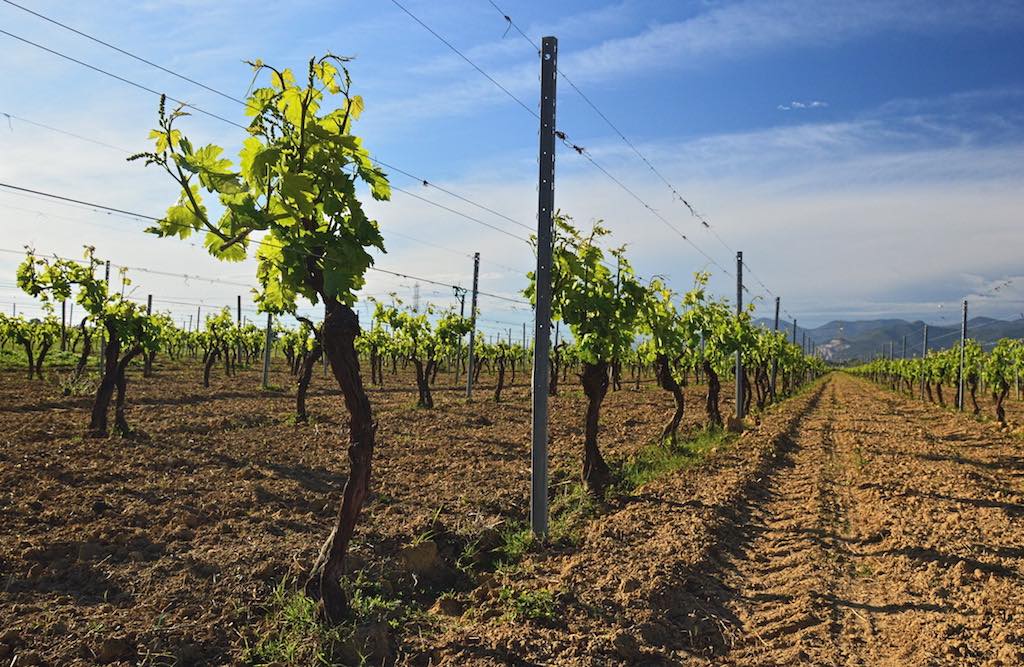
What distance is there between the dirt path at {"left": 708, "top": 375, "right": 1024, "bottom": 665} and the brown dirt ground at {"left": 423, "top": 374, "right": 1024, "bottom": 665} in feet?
0.06

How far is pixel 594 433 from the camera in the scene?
923 centimetres

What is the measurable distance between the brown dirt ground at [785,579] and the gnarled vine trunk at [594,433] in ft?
2.41

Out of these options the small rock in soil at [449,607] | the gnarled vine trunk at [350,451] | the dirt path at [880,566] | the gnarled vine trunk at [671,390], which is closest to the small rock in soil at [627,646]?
the dirt path at [880,566]

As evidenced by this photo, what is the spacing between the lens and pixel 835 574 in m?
6.09

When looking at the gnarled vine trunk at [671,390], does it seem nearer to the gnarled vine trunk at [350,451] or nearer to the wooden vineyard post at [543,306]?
the wooden vineyard post at [543,306]

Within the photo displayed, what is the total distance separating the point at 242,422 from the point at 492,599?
34.5 ft

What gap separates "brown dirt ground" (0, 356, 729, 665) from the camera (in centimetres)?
463

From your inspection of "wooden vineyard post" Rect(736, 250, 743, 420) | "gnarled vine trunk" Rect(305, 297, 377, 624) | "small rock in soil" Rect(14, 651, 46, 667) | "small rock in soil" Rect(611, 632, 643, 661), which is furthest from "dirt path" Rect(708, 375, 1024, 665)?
"wooden vineyard post" Rect(736, 250, 743, 420)

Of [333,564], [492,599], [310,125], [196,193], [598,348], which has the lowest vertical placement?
[492,599]

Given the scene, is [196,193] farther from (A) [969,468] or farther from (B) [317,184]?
(A) [969,468]

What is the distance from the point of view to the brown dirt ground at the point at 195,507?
15.2ft

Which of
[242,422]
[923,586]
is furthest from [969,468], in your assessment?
[242,422]

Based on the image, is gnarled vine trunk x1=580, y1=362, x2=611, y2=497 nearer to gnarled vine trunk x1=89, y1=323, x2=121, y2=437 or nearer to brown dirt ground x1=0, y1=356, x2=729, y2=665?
brown dirt ground x1=0, y1=356, x2=729, y2=665

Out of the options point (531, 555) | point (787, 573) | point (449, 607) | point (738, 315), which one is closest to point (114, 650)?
point (449, 607)
